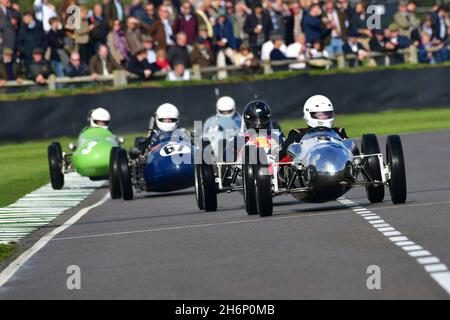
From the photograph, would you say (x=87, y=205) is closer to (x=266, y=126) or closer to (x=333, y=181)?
(x=266, y=126)

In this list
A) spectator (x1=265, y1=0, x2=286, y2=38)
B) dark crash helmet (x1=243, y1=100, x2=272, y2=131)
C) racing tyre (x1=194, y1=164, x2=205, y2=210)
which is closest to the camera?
dark crash helmet (x1=243, y1=100, x2=272, y2=131)

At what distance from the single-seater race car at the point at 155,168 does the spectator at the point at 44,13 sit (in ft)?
36.9

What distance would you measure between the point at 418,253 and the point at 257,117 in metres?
6.80

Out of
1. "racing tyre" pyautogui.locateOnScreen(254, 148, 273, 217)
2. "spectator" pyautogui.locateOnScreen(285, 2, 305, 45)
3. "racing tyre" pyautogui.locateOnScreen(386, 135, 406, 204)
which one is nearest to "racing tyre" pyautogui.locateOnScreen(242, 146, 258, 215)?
"racing tyre" pyautogui.locateOnScreen(254, 148, 273, 217)

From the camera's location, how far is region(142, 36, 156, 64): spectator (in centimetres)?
3347

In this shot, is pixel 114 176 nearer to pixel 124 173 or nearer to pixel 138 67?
pixel 124 173

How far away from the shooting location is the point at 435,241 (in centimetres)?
1207

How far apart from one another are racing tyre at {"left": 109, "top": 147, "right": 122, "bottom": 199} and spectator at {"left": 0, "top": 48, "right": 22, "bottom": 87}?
35.8 feet

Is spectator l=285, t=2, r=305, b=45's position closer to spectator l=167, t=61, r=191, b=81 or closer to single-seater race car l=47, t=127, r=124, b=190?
spectator l=167, t=61, r=191, b=81

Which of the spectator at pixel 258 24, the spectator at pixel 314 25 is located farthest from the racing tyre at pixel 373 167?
the spectator at pixel 258 24

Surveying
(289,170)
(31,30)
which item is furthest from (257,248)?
(31,30)

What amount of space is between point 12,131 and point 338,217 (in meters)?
18.4

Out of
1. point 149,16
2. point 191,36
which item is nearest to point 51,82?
point 149,16

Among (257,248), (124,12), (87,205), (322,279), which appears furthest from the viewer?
(124,12)
